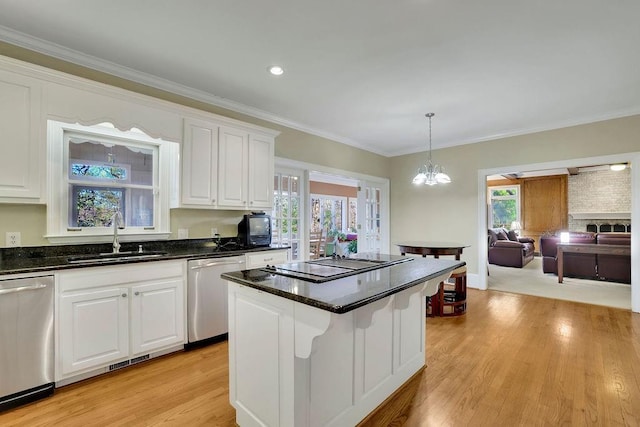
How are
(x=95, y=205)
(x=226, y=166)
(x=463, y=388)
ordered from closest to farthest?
1. (x=463, y=388)
2. (x=95, y=205)
3. (x=226, y=166)

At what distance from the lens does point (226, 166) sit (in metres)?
3.35

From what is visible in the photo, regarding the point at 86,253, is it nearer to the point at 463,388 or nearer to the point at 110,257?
the point at 110,257

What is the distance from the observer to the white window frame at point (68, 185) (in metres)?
2.57

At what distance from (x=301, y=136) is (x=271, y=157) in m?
0.96

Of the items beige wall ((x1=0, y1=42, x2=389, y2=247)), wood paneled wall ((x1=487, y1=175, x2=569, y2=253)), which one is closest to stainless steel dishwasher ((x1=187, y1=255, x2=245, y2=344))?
beige wall ((x1=0, y1=42, x2=389, y2=247))

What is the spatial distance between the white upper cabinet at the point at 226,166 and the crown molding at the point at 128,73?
0.43 m

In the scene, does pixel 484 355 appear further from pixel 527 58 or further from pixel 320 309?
pixel 527 58

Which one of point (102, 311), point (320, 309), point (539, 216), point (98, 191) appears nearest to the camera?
point (320, 309)

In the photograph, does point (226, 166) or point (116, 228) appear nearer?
point (116, 228)

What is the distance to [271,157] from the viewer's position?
3758 mm

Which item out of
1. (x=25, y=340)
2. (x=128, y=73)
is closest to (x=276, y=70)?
(x=128, y=73)

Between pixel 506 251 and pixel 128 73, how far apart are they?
8.00 m

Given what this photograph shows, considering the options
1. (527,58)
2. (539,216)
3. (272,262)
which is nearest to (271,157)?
(272,262)

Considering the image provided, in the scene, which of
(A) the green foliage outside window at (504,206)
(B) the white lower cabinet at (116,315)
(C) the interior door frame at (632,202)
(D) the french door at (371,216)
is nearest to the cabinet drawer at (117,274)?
(B) the white lower cabinet at (116,315)
